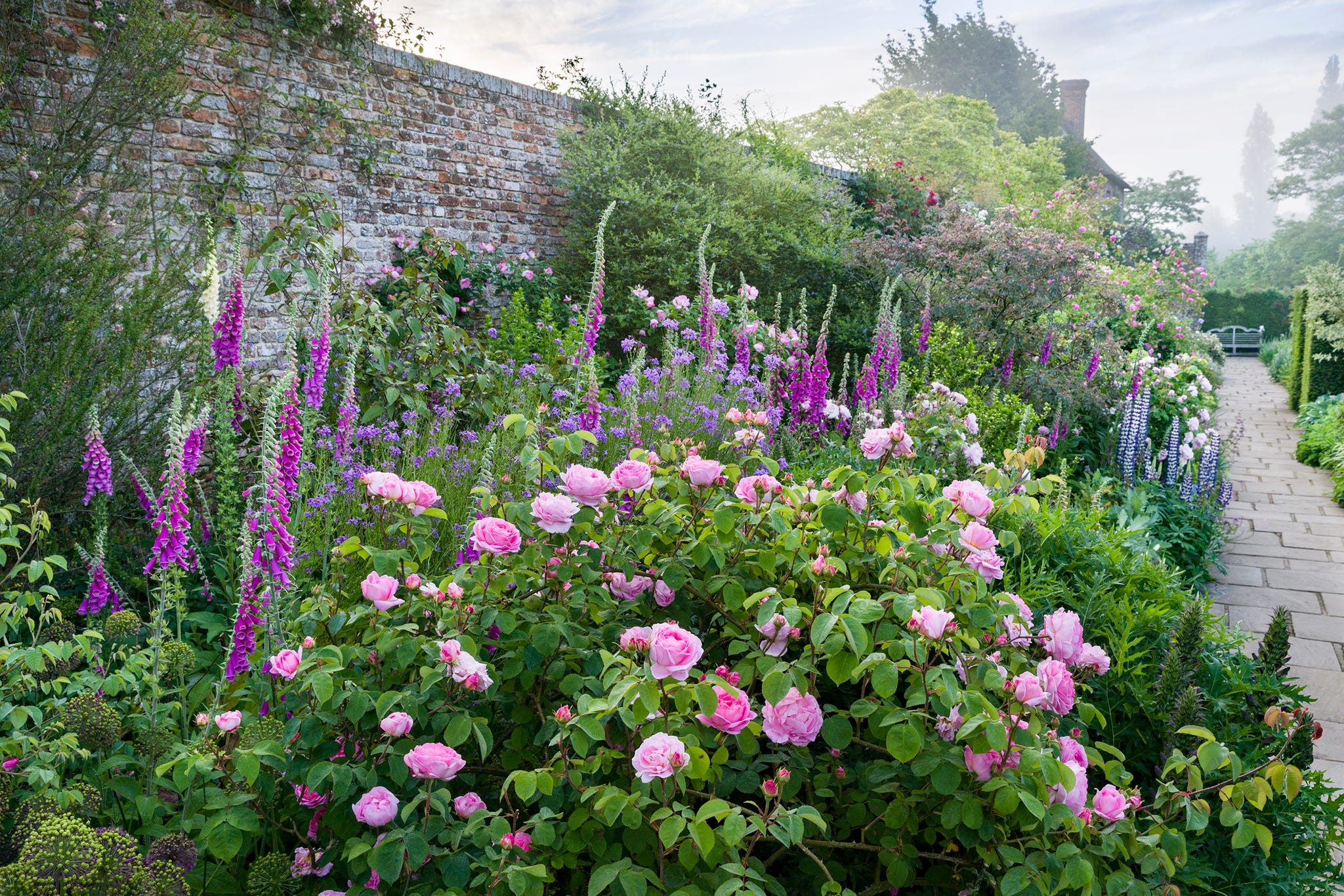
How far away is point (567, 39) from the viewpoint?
324 inches

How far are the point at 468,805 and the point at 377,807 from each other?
0.14 metres

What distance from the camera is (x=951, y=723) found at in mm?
1281

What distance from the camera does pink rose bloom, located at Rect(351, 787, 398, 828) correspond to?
46.5 inches

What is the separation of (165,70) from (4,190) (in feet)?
3.98

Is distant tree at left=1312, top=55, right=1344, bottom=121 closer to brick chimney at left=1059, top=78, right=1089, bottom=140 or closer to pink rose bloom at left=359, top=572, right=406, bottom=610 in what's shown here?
brick chimney at left=1059, top=78, right=1089, bottom=140

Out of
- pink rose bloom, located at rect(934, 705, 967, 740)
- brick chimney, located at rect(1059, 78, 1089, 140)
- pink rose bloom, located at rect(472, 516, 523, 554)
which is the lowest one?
pink rose bloom, located at rect(934, 705, 967, 740)

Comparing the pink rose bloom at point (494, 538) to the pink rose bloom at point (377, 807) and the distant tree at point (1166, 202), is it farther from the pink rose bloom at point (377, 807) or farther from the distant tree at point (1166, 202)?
the distant tree at point (1166, 202)

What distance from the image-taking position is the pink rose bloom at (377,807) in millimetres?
1182

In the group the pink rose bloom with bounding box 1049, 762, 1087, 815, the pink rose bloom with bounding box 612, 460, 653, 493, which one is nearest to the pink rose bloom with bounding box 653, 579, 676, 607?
the pink rose bloom with bounding box 612, 460, 653, 493

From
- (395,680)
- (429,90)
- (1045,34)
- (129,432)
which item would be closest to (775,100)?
(429,90)

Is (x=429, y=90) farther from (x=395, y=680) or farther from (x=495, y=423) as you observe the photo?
(x=395, y=680)

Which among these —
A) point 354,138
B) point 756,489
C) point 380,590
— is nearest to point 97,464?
point 380,590

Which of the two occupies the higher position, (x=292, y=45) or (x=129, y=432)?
(x=292, y=45)

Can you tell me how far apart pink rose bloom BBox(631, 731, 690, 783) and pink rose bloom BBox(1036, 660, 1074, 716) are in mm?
803
